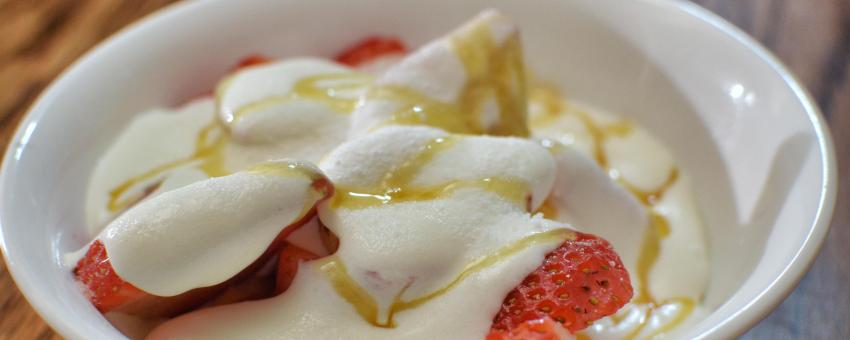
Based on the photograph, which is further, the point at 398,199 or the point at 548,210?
the point at 548,210

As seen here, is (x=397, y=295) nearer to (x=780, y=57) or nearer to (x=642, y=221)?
(x=642, y=221)

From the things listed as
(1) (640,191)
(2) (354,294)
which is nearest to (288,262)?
(2) (354,294)

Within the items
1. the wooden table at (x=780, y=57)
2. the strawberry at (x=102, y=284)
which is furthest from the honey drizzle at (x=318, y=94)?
the wooden table at (x=780, y=57)

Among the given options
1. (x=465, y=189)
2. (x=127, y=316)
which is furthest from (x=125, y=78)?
(x=465, y=189)

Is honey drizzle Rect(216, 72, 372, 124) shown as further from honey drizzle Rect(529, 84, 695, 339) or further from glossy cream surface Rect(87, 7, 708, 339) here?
honey drizzle Rect(529, 84, 695, 339)

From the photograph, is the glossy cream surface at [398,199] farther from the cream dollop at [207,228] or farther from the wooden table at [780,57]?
the wooden table at [780,57]

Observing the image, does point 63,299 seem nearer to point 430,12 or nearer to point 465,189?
point 465,189
